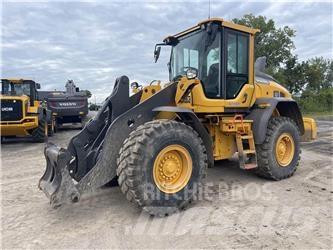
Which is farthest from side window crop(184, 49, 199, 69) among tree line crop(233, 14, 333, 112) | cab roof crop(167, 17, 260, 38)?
tree line crop(233, 14, 333, 112)

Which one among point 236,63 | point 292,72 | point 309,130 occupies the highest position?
point 292,72

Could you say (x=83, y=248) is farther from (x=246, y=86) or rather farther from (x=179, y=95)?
(x=246, y=86)

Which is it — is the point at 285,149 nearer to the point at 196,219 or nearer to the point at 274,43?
the point at 196,219

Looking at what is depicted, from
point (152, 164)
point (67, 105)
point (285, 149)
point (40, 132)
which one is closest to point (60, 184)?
point (152, 164)

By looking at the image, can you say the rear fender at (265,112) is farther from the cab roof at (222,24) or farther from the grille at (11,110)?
the grille at (11,110)

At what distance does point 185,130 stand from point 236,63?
2012 mm

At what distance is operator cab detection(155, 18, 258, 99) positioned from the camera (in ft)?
18.2

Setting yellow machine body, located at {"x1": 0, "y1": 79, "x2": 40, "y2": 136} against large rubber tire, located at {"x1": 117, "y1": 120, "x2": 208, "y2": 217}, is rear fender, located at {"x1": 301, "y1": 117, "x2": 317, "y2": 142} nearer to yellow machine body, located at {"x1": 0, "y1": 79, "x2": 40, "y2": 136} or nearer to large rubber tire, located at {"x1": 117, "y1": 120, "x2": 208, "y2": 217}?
large rubber tire, located at {"x1": 117, "y1": 120, "x2": 208, "y2": 217}

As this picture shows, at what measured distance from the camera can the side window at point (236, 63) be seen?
575cm

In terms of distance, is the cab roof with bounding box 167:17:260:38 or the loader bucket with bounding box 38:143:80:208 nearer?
the loader bucket with bounding box 38:143:80:208

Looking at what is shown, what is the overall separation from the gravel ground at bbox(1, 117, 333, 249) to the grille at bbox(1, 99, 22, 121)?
6.00 m

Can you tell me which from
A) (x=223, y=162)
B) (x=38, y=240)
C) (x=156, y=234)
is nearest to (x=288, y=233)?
(x=156, y=234)

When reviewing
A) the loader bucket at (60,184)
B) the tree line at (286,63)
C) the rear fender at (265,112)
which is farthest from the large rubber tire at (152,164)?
the tree line at (286,63)

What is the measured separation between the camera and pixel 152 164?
165 inches
